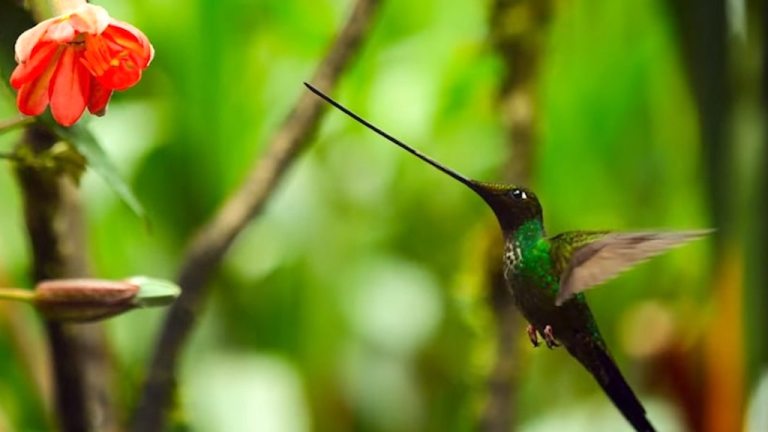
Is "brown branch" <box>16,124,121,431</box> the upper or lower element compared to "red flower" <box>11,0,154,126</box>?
lower

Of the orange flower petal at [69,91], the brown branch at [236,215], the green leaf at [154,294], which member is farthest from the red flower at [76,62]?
the brown branch at [236,215]

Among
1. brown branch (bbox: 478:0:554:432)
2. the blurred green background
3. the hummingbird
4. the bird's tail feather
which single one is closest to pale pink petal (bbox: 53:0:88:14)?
the hummingbird

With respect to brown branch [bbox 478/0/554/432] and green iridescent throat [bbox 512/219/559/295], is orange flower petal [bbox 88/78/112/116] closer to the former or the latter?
green iridescent throat [bbox 512/219/559/295]

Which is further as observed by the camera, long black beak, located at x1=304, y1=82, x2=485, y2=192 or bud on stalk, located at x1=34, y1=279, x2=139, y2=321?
bud on stalk, located at x1=34, y1=279, x2=139, y2=321

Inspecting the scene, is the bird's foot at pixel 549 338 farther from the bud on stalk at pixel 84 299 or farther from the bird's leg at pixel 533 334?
the bud on stalk at pixel 84 299

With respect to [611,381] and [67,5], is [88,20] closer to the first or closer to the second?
[67,5]

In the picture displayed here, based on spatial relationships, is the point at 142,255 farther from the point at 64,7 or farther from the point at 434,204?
the point at 64,7

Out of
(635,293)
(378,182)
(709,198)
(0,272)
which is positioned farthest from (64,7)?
(378,182)
